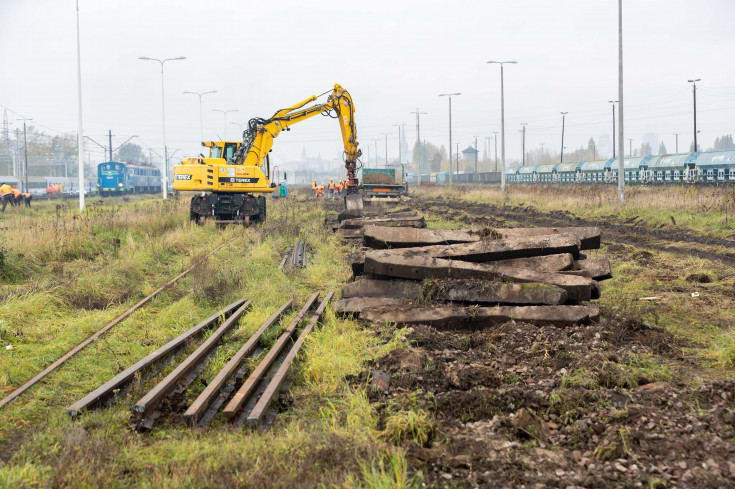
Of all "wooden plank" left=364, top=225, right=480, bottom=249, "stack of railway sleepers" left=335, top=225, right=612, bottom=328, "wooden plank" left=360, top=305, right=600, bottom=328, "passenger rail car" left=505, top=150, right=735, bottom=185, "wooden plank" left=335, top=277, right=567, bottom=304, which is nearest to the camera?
"wooden plank" left=360, top=305, right=600, bottom=328

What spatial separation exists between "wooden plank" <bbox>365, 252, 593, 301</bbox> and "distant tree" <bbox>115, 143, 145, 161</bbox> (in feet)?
459

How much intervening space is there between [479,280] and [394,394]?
2.88 m

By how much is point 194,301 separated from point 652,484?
7462mm

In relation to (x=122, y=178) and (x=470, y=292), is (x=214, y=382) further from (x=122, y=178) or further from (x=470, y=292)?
(x=122, y=178)

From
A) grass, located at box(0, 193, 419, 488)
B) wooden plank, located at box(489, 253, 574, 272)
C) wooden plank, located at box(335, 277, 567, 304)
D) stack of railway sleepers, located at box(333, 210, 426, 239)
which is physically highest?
stack of railway sleepers, located at box(333, 210, 426, 239)

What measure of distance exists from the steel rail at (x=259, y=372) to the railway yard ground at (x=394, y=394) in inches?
4.6

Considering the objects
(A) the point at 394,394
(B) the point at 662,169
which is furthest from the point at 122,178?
(A) the point at 394,394

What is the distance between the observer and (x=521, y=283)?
24.5ft

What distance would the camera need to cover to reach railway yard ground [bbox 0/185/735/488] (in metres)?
3.78

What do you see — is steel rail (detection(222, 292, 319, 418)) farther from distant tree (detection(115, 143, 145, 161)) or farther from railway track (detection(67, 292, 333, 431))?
distant tree (detection(115, 143, 145, 161))

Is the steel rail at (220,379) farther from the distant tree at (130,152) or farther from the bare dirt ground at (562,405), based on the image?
the distant tree at (130,152)

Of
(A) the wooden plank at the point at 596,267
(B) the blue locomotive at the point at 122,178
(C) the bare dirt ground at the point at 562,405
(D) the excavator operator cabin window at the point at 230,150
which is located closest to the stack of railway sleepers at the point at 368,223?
(D) the excavator operator cabin window at the point at 230,150

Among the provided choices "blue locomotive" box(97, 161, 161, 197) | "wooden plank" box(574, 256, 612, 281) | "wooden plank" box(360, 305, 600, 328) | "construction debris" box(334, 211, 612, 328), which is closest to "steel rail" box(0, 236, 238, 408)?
"construction debris" box(334, 211, 612, 328)

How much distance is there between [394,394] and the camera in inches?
203
